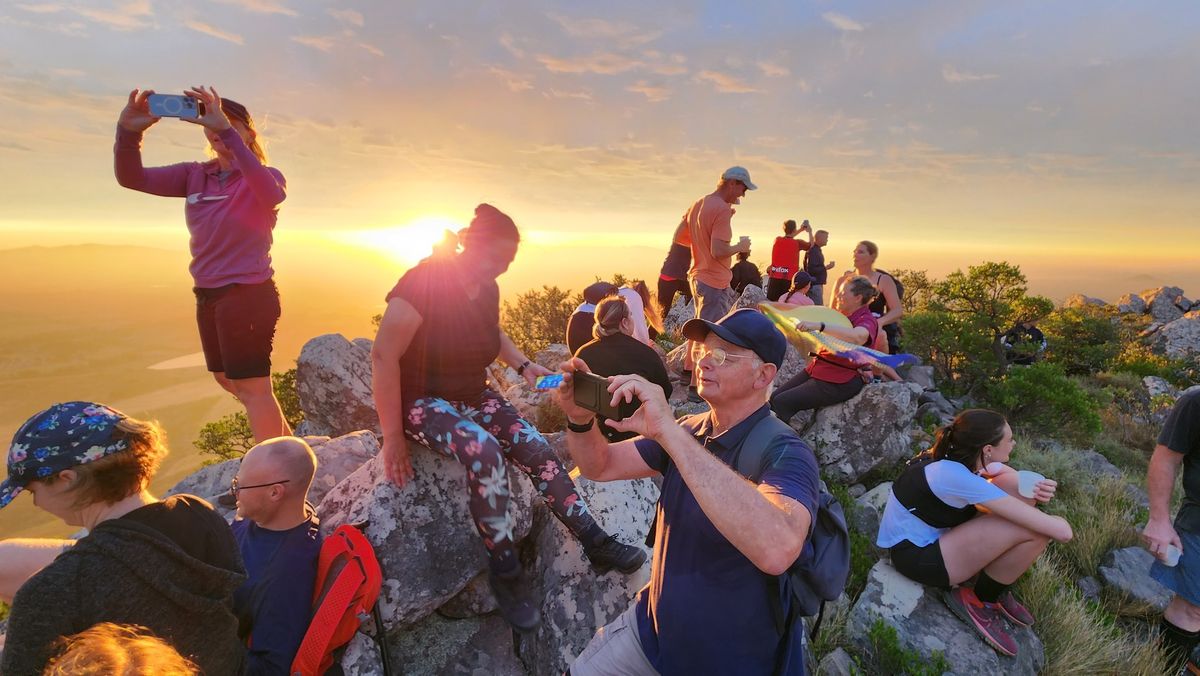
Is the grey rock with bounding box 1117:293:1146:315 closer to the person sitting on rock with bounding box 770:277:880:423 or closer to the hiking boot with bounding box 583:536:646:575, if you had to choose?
the person sitting on rock with bounding box 770:277:880:423

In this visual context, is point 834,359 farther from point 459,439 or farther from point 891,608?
point 459,439

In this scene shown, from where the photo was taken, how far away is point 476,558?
11.7ft

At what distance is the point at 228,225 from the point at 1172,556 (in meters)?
7.35

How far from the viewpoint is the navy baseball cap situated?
227 centimetres

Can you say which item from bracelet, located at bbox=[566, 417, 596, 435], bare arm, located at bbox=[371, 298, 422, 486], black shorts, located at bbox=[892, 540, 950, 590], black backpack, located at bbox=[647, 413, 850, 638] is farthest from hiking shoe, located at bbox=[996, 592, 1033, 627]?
bare arm, located at bbox=[371, 298, 422, 486]

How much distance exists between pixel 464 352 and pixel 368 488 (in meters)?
1.24

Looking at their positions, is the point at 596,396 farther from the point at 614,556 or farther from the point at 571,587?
the point at 571,587

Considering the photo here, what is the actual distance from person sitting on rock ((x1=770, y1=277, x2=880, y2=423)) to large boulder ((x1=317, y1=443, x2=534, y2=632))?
3837mm

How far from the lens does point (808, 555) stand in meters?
2.12

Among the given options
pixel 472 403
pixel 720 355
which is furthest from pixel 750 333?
pixel 472 403

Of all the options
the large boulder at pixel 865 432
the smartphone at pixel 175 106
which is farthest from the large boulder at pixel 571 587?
the smartphone at pixel 175 106

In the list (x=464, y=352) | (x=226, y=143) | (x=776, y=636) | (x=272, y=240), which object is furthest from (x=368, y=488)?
(x=776, y=636)

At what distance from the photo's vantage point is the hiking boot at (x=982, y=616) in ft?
12.3

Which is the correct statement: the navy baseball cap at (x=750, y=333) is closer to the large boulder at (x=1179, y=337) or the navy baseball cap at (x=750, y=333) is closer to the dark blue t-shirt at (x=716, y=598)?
the dark blue t-shirt at (x=716, y=598)
